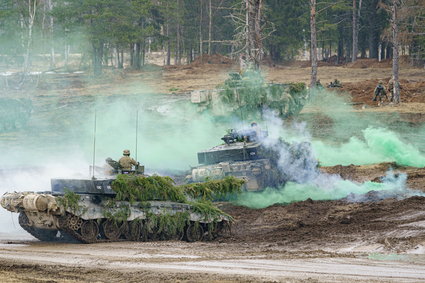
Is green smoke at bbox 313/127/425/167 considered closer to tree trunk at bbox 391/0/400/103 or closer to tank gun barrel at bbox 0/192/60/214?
tree trunk at bbox 391/0/400/103

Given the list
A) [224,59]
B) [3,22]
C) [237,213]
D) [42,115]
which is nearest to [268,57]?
[224,59]

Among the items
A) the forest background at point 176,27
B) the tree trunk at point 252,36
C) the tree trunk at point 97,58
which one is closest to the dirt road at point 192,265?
the tree trunk at point 252,36

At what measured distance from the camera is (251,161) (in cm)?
2438

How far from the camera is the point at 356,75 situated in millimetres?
53688

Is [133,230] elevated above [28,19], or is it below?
below

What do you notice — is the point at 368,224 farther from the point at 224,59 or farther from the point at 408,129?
the point at 224,59

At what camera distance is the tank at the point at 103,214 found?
1714 centimetres

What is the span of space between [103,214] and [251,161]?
7.45 metres

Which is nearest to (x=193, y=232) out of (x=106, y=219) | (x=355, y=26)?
(x=106, y=219)

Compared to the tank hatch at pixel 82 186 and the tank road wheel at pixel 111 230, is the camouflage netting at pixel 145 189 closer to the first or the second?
the tank hatch at pixel 82 186

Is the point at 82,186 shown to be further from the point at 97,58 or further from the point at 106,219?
the point at 97,58

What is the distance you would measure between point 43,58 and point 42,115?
2616 centimetres

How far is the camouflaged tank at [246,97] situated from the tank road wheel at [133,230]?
17.1 meters

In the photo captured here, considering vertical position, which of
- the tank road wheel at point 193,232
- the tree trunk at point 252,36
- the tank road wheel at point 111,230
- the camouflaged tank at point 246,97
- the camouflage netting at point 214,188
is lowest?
the tank road wheel at point 193,232
